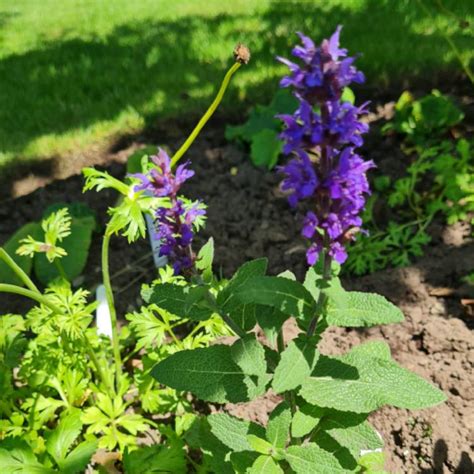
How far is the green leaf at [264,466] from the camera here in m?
1.53

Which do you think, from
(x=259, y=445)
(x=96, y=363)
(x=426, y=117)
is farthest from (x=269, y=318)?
(x=426, y=117)

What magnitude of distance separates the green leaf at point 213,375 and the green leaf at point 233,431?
0.39 feet

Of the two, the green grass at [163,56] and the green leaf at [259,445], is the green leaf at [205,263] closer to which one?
the green leaf at [259,445]

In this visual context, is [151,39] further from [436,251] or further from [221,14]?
[436,251]

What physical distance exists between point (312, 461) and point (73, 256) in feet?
6.44

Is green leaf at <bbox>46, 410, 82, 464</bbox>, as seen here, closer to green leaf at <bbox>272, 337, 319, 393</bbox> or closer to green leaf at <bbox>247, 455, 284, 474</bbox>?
green leaf at <bbox>247, 455, 284, 474</bbox>

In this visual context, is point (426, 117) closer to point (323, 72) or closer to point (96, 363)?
point (96, 363)

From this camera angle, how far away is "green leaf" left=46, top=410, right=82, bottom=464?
1.90 m

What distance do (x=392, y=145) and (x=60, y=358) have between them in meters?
2.38

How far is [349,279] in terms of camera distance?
2912 mm

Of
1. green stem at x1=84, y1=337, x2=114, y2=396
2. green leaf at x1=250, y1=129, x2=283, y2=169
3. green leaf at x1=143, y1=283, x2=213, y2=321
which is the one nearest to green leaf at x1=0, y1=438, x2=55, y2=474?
green stem at x1=84, y1=337, x2=114, y2=396

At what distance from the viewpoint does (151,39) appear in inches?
224

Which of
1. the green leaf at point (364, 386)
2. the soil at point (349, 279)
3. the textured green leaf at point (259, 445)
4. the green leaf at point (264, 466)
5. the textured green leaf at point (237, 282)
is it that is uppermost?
A: the textured green leaf at point (237, 282)

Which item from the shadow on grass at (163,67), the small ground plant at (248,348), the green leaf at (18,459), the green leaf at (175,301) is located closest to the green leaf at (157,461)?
the small ground plant at (248,348)
